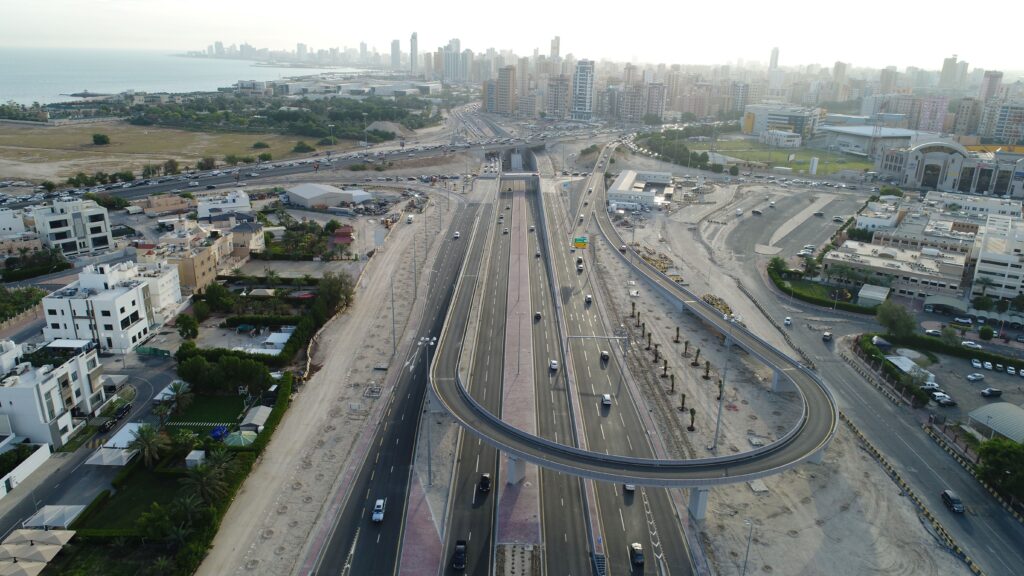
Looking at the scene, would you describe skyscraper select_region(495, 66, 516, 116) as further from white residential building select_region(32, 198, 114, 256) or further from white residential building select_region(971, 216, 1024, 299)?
white residential building select_region(971, 216, 1024, 299)

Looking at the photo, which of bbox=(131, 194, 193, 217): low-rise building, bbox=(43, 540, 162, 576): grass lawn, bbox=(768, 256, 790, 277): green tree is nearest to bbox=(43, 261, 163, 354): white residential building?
bbox=(43, 540, 162, 576): grass lawn

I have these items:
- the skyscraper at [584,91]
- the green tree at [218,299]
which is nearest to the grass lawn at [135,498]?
the green tree at [218,299]

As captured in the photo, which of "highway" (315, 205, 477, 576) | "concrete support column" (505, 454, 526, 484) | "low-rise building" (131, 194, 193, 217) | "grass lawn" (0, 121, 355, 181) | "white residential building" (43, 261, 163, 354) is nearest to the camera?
"highway" (315, 205, 477, 576)

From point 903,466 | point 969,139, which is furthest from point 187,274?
point 969,139

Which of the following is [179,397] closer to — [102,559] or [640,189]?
[102,559]

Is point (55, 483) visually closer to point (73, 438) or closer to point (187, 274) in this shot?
point (73, 438)

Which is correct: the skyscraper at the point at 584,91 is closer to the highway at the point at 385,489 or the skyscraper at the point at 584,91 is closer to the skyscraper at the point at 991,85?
the skyscraper at the point at 991,85

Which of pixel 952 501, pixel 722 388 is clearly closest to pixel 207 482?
pixel 722 388
